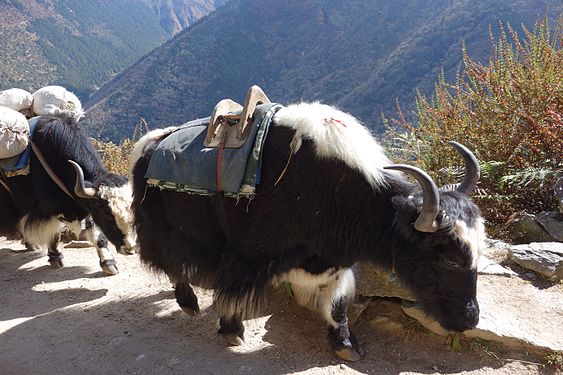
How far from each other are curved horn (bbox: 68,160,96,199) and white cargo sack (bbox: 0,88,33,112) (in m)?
1.46

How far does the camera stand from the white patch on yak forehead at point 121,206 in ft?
12.6

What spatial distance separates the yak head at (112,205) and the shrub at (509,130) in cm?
307

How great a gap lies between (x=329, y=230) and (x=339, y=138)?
52 centimetres

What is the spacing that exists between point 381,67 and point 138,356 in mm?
22437

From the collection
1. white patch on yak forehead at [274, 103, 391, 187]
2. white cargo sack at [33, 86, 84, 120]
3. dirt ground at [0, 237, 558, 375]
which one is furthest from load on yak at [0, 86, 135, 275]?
white patch on yak forehead at [274, 103, 391, 187]

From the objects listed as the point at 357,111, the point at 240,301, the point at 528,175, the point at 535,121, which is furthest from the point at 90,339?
the point at 357,111

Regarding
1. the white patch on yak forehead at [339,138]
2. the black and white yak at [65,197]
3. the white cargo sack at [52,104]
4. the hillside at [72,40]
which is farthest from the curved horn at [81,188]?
the hillside at [72,40]

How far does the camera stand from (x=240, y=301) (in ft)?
8.75

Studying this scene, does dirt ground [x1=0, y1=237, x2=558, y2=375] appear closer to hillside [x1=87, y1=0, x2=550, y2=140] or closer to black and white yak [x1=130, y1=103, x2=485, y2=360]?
black and white yak [x1=130, y1=103, x2=485, y2=360]

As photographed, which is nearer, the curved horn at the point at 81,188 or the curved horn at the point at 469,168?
the curved horn at the point at 469,168

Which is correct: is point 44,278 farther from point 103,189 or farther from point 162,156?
point 162,156

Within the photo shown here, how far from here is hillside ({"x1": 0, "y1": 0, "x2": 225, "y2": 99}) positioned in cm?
4066

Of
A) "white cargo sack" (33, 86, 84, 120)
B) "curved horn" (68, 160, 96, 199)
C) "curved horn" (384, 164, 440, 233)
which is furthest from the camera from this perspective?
"white cargo sack" (33, 86, 84, 120)

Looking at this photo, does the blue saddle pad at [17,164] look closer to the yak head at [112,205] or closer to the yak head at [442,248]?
the yak head at [112,205]
